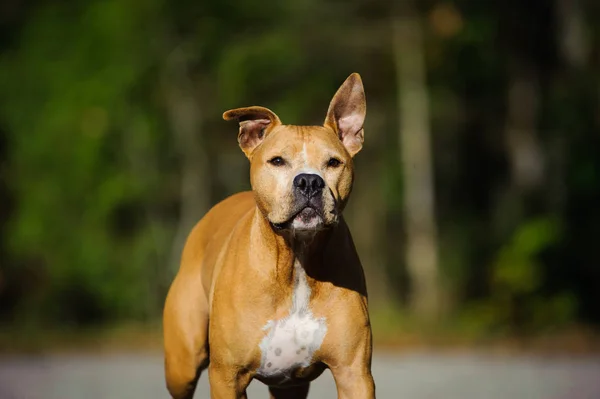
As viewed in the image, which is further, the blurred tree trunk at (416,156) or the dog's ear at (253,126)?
the blurred tree trunk at (416,156)

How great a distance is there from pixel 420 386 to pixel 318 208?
7.38m

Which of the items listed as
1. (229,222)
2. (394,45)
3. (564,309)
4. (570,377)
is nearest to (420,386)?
(570,377)

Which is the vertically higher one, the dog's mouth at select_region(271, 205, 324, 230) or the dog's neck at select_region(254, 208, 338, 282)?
the dog's mouth at select_region(271, 205, 324, 230)

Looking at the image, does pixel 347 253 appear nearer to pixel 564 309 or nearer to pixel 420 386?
pixel 420 386

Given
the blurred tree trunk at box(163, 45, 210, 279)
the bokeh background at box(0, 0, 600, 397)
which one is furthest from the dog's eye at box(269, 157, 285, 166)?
the blurred tree trunk at box(163, 45, 210, 279)

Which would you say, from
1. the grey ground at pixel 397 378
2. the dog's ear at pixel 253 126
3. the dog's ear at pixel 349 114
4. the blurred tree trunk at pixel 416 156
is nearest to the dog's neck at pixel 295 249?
the dog's ear at pixel 253 126

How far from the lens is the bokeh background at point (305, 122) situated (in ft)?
→ 78.4

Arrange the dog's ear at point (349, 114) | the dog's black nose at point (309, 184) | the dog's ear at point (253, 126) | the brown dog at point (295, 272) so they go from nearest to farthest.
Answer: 1. the dog's black nose at point (309, 184)
2. the brown dog at point (295, 272)
3. the dog's ear at point (253, 126)
4. the dog's ear at point (349, 114)

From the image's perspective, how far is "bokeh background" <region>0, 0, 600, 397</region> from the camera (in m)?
23.9

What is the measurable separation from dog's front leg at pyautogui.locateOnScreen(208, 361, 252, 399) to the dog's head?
918 mm

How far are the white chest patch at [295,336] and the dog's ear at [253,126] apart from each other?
0.94 m

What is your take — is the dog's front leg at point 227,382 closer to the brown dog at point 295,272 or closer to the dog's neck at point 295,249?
the brown dog at point 295,272

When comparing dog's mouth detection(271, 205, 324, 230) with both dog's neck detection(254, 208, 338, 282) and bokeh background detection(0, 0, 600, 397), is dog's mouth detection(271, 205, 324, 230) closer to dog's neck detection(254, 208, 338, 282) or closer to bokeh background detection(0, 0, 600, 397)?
dog's neck detection(254, 208, 338, 282)

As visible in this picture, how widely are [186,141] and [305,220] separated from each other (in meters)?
23.6
